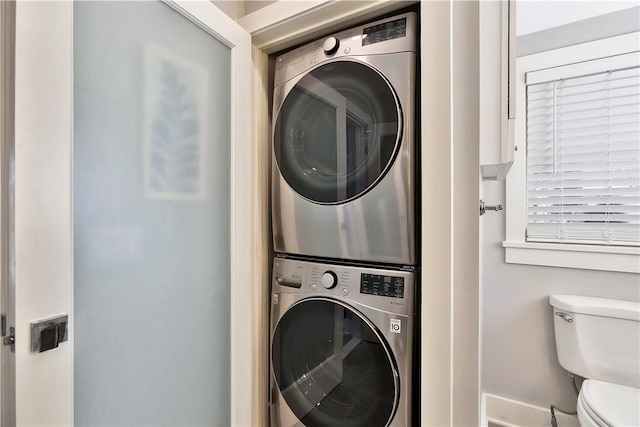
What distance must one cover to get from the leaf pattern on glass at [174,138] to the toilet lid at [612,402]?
1.70 meters

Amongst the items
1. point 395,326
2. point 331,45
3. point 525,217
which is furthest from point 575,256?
point 331,45

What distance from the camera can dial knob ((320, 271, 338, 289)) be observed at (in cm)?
105

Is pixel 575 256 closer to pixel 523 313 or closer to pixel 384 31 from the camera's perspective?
pixel 523 313

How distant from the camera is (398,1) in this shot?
2.97 feet

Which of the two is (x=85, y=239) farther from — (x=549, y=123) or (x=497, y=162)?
(x=549, y=123)

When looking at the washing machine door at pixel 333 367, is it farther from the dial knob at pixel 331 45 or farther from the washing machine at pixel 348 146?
the dial knob at pixel 331 45

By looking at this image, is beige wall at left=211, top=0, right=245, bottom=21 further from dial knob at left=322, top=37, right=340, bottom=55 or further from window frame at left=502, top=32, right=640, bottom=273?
window frame at left=502, top=32, right=640, bottom=273

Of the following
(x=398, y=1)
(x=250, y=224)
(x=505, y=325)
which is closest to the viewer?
(x=398, y=1)

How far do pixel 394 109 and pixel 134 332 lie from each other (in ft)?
3.18

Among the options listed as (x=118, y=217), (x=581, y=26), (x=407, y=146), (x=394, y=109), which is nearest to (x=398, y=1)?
(x=394, y=109)

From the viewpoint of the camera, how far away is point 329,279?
3.45 ft

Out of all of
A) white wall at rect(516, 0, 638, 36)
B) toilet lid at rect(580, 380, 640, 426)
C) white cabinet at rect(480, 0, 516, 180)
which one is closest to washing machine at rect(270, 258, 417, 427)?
white cabinet at rect(480, 0, 516, 180)

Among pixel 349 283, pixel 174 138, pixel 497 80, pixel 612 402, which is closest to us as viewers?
pixel 497 80

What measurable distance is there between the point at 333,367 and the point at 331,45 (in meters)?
1.17
